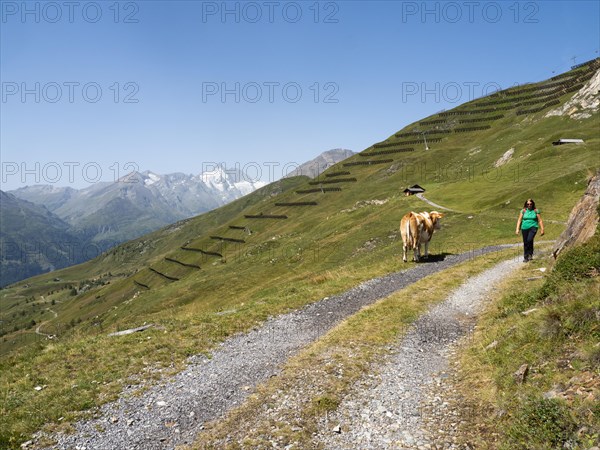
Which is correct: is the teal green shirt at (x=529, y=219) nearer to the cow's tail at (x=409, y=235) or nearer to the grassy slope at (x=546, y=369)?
the cow's tail at (x=409, y=235)

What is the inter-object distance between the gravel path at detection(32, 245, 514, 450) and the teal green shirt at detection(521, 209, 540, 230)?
13358 mm

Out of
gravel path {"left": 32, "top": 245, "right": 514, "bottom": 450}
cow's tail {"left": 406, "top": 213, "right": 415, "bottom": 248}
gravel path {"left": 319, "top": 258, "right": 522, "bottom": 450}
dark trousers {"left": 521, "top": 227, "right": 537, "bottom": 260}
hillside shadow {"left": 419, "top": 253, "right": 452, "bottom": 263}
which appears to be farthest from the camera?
hillside shadow {"left": 419, "top": 253, "right": 452, "bottom": 263}

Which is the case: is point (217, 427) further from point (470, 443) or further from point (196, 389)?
point (470, 443)

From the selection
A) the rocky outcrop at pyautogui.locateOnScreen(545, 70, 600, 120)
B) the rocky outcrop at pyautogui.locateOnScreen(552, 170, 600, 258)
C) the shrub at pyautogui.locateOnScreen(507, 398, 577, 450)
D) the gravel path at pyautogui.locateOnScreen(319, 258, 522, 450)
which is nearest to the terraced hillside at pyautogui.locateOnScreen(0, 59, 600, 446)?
the rocky outcrop at pyautogui.locateOnScreen(545, 70, 600, 120)

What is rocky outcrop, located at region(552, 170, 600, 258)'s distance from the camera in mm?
15938

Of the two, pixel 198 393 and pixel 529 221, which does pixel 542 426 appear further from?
pixel 529 221

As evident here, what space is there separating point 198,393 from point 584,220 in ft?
58.1

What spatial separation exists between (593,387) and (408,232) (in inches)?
962

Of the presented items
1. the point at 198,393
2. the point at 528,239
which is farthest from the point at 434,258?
the point at 198,393

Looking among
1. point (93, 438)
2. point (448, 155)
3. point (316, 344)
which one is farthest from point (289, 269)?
point (448, 155)

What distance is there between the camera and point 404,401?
10.6 metres

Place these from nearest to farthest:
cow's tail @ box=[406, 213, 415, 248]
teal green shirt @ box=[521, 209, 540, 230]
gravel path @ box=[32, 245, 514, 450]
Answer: gravel path @ box=[32, 245, 514, 450] < teal green shirt @ box=[521, 209, 540, 230] < cow's tail @ box=[406, 213, 415, 248]

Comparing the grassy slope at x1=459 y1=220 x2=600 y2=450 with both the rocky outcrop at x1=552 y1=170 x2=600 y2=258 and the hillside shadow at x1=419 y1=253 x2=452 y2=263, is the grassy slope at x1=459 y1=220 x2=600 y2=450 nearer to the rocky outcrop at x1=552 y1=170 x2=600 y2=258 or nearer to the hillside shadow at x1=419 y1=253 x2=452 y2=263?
the rocky outcrop at x1=552 y1=170 x2=600 y2=258

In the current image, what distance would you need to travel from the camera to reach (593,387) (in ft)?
26.3
